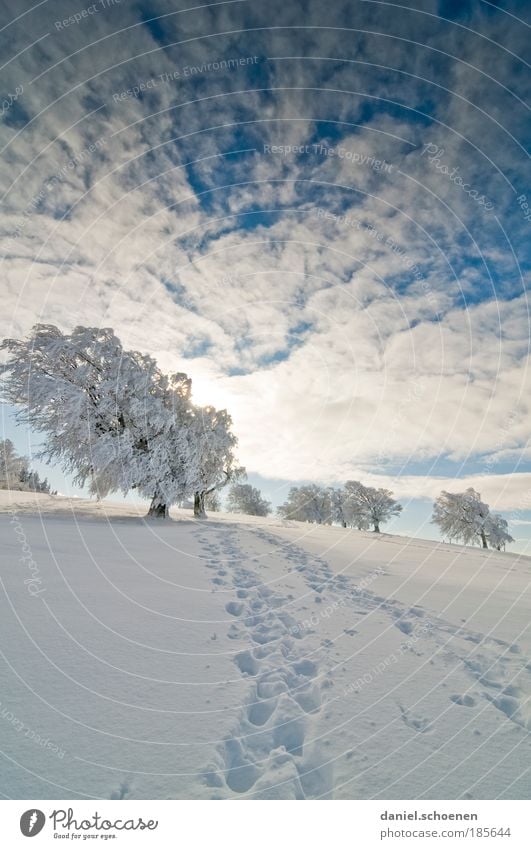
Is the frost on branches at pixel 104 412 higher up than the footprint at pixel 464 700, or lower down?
higher up

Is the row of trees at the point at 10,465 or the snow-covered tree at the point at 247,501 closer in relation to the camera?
the row of trees at the point at 10,465

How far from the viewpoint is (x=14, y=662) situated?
3170 mm

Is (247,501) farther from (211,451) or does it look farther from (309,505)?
(211,451)

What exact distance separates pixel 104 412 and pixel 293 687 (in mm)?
15090

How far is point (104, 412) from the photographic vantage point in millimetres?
16016

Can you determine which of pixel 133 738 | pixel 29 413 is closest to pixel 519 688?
pixel 133 738

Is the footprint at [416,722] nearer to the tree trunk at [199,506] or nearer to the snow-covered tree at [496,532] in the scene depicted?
the tree trunk at [199,506]

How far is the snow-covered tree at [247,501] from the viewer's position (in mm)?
66750

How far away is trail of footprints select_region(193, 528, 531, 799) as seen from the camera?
239cm

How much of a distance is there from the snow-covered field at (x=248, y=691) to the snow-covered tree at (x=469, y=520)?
43.8 meters

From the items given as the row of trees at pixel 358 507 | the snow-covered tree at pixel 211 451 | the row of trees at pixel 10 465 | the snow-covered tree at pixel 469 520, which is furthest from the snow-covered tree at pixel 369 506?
the row of trees at pixel 10 465
